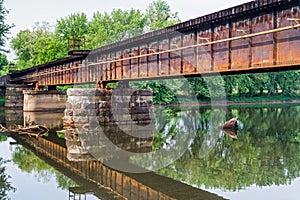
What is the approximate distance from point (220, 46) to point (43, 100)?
1393 inches

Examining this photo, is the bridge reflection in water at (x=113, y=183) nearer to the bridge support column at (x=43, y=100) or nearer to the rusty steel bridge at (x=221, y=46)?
the rusty steel bridge at (x=221, y=46)

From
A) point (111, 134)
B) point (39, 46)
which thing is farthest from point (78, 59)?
point (39, 46)

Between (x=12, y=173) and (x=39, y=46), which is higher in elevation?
(x=39, y=46)

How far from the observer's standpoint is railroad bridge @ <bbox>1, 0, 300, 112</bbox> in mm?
12531

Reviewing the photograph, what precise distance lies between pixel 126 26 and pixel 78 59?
41403 mm

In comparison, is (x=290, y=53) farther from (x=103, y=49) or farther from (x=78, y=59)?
(x=78, y=59)

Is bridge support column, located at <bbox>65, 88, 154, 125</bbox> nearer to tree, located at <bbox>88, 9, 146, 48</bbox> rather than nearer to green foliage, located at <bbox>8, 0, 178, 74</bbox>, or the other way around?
green foliage, located at <bbox>8, 0, 178, 74</bbox>

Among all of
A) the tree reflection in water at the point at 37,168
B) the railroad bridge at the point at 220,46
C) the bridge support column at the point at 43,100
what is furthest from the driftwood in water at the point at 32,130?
the bridge support column at the point at 43,100

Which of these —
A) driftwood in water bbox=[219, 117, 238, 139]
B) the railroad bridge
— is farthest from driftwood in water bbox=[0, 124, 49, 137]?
driftwood in water bbox=[219, 117, 238, 139]

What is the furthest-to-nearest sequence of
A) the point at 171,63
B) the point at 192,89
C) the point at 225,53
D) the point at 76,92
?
the point at 192,89 < the point at 76,92 < the point at 171,63 < the point at 225,53

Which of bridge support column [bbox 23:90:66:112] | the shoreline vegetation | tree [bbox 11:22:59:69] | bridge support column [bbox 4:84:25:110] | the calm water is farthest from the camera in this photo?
tree [bbox 11:22:59:69]

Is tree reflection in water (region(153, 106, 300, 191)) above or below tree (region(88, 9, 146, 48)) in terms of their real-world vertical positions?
below

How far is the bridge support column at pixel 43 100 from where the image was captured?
46281mm

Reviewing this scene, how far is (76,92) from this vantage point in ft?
87.1
